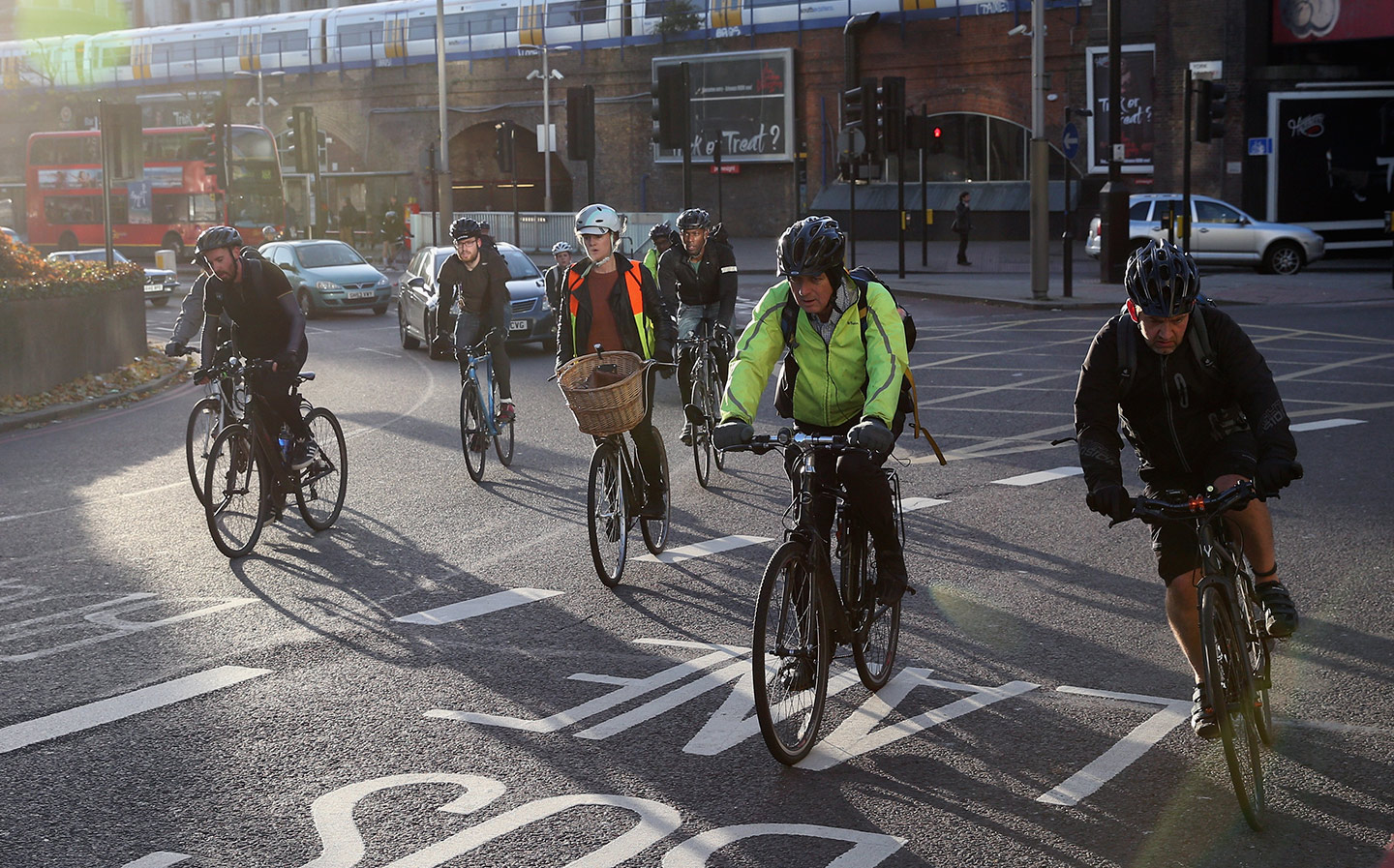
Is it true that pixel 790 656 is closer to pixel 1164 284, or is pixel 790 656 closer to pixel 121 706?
pixel 1164 284

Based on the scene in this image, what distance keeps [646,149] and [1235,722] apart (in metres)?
51.0

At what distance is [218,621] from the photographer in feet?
23.1

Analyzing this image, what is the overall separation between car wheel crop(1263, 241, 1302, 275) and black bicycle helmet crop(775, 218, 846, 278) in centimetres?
2809

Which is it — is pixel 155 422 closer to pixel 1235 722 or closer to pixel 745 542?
pixel 745 542

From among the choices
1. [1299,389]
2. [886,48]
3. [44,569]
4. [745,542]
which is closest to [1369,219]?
[886,48]

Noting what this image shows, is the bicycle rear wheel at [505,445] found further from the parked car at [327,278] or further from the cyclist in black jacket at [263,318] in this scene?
the parked car at [327,278]

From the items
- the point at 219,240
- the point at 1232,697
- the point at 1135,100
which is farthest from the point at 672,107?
the point at 1135,100

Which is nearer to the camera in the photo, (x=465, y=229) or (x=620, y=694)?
(x=620, y=694)

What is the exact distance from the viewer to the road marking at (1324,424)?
11877 mm

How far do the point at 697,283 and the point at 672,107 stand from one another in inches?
236

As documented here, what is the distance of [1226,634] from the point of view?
4516 millimetres

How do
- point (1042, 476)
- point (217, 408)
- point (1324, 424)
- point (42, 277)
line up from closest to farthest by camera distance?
point (217, 408) → point (1042, 476) → point (1324, 424) → point (42, 277)

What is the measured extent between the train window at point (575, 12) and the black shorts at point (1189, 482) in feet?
168

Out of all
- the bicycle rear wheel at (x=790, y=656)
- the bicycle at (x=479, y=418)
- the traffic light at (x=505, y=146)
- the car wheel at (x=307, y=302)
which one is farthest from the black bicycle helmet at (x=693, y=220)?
the traffic light at (x=505, y=146)
